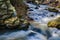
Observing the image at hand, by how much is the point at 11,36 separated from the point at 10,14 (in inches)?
63.0

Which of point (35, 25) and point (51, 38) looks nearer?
point (51, 38)

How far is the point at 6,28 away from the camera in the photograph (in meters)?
9.02

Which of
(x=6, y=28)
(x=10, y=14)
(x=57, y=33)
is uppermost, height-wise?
(x=10, y=14)

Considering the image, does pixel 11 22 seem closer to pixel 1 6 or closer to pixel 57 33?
pixel 1 6

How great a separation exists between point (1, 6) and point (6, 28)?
5.03ft

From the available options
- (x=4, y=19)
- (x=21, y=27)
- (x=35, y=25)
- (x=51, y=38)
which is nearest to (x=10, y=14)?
(x=4, y=19)

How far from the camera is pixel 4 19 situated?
9273 mm

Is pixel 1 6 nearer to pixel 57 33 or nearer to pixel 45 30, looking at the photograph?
pixel 45 30

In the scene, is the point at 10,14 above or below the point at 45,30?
above

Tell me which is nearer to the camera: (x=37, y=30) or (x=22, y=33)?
(x=22, y=33)

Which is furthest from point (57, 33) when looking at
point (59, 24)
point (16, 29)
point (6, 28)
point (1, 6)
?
point (1, 6)

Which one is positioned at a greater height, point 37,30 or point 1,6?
point 1,6

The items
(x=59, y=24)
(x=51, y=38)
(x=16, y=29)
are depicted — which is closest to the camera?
(x=51, y=38)

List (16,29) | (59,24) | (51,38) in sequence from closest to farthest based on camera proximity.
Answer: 1. (51,38)
2. (16,29)
3. (59,24)
